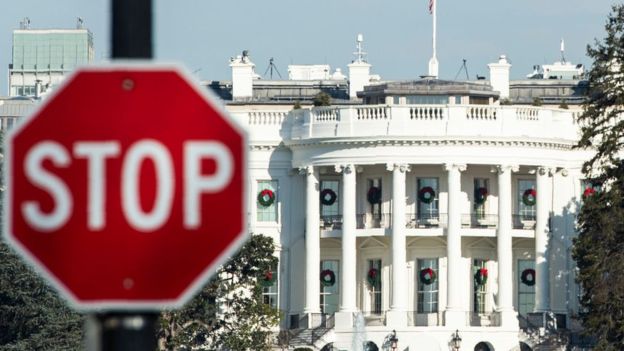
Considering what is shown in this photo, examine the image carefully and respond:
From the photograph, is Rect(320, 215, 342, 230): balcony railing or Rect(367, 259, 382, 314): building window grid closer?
Rect(367, 259, 382, 314): building window grid

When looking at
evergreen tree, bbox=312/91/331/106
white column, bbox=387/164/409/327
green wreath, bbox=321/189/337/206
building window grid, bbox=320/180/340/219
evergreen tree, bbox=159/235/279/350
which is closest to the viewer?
evergreen tree, bbox=159/235/279/350

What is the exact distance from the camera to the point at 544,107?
12812cm

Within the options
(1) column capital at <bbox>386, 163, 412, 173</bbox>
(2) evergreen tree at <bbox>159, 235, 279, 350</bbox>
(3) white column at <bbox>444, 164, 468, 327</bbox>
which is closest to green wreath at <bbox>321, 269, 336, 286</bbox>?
(3) white column at <bbox>444, 164, 468, 327</bbox>

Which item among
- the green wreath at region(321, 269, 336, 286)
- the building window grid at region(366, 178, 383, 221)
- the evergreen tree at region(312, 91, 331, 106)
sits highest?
the evergreen tree at region(312, 91, 331, 106)

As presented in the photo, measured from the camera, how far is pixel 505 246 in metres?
126

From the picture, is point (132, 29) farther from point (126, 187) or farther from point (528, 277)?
point (528, 277)

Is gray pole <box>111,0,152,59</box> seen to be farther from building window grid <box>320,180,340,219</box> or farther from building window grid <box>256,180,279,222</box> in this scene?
building window grid <box>256,180,279,222</box>

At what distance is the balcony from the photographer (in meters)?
125

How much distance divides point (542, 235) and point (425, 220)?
583cm

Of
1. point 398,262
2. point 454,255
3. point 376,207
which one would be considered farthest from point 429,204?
point 398,262

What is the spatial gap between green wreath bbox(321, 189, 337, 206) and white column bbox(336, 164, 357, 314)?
2628mm

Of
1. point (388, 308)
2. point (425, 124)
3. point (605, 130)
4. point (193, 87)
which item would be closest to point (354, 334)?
point (388, 308)

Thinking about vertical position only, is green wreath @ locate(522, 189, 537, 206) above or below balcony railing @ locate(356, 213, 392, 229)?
above

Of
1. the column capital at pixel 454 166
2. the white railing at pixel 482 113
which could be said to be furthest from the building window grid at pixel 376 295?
the white railing at pixel 482 113
